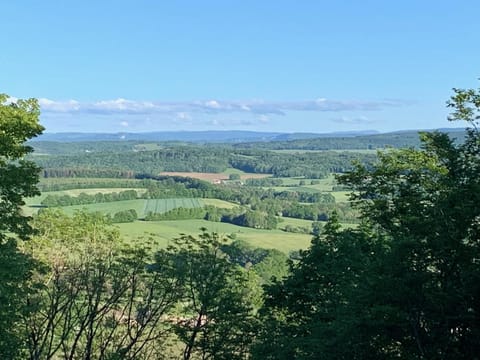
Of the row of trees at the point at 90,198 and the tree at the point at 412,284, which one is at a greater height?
the tree at the point at 412,284

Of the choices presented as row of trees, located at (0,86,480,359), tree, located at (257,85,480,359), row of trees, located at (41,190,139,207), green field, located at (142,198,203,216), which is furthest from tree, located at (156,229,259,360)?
green field, located at (142,198,203,216)

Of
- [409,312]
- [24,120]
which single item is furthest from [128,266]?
[409,312]

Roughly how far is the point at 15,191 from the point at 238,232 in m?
62.4

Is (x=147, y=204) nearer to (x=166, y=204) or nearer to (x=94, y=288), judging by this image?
(x=166, y=204)

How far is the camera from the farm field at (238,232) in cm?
6950

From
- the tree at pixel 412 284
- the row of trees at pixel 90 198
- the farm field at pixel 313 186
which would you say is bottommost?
the farm field at pixel 313 186

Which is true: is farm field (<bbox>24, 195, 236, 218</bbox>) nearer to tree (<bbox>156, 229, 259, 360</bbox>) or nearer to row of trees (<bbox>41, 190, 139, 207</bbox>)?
row of trees (<bbox>41, 190, 139, 207</bbox>)

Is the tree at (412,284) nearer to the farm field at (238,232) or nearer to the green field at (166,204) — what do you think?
the farm field at (238,232)

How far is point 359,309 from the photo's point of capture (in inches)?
483

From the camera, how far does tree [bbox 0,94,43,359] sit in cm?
1371

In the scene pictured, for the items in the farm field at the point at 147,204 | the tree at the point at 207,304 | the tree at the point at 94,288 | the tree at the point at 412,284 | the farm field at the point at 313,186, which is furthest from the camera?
the farm field at the point at 313,186

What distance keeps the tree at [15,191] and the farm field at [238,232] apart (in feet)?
167

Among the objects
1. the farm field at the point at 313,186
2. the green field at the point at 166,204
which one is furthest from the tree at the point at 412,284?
the farm field at the point at 313,186

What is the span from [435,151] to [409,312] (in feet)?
30.2
